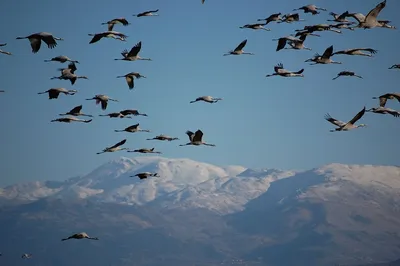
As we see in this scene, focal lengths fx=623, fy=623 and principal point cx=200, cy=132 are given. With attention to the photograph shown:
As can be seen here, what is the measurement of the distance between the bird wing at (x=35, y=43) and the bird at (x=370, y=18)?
71.8 feet

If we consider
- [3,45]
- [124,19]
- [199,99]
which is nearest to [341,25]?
[199,99]

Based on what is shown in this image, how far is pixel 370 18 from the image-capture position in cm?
4275

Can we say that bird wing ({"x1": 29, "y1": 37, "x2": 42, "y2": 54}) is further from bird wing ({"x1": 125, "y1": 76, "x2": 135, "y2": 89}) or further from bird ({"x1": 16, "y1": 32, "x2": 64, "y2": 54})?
bird wing ({"x1": 125, "y1": 76, "x2": 135, "y2": 89})

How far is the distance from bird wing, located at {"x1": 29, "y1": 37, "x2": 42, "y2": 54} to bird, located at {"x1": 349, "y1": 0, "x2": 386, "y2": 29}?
2188 centimetres

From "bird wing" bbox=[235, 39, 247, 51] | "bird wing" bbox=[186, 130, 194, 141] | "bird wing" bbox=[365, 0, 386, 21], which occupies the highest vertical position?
"bird wing" bbox=[365, 0, 386, 21]

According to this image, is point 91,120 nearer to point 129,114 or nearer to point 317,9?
point 129,114

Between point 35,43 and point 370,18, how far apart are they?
22851 mm

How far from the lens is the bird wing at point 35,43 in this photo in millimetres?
41688

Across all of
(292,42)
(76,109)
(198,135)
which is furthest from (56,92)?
(292,42)

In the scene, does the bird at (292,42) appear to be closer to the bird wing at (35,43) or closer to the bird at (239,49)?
the bird at (239,49)

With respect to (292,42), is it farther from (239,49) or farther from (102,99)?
(102,99)

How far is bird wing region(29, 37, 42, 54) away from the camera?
41.7 metres

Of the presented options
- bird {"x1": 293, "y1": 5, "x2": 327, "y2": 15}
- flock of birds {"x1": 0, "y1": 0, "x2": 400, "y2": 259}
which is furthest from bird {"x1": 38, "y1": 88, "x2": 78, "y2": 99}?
bird {"x1": 293, "y1": 5, "x2": 327, "y2": 15}

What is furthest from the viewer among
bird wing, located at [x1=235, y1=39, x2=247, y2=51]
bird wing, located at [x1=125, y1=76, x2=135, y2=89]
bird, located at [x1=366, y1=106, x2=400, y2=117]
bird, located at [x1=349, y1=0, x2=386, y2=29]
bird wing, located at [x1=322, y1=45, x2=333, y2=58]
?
bird wing, located at [x1=125, y1=76, x2=135, y2=89]
